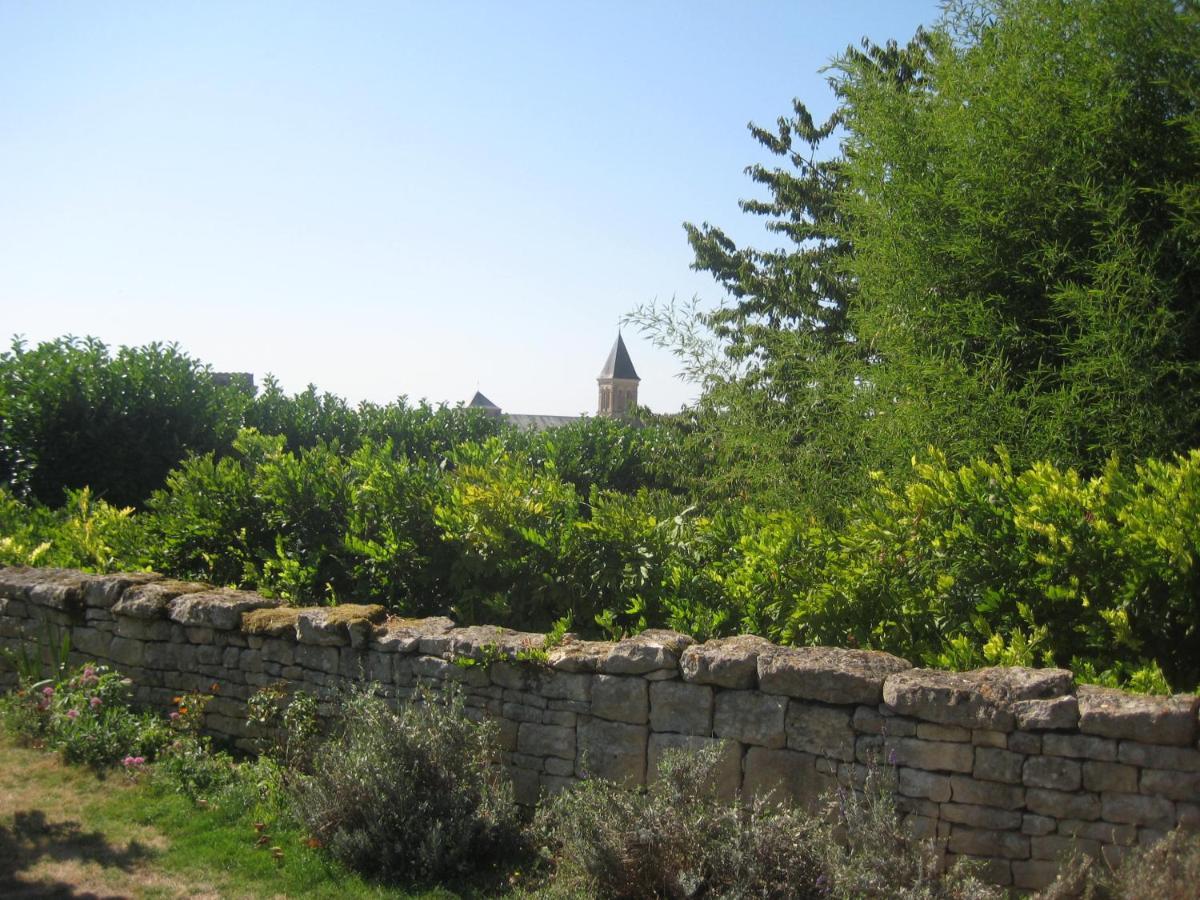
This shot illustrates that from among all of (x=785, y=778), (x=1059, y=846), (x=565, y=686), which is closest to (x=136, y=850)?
(x=565, y=686)

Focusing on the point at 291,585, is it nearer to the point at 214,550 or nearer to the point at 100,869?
the point at 214,550

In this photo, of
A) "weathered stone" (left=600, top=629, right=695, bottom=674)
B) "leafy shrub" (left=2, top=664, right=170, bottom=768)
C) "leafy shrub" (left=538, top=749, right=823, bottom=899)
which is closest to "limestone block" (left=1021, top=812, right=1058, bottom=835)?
"leafy shrub" (left=538, top=749, right=823, bottom=899)

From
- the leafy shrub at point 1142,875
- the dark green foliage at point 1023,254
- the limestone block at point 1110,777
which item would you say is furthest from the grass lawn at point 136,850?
the dark green foliage at point 1023,254

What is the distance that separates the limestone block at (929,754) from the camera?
415cm

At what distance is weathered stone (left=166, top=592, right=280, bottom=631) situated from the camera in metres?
6.27

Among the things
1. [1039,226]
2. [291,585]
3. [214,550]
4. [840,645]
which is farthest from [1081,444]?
[214,550]

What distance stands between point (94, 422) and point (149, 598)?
21.2 feet

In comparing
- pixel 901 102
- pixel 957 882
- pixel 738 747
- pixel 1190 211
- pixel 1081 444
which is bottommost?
pixel 957 882

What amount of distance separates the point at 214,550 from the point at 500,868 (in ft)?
13.3

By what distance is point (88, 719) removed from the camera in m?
6.20

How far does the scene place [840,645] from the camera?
524 centimetres

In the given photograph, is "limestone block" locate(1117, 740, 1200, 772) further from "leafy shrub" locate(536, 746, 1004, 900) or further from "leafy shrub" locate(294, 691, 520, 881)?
"leafy shrub" locate(294, 691, 520, 881)

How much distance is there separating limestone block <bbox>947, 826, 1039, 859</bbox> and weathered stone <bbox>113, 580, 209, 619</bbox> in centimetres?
511

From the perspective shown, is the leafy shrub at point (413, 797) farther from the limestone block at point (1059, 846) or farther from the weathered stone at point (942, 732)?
the limestone block at point (1059, 846)
